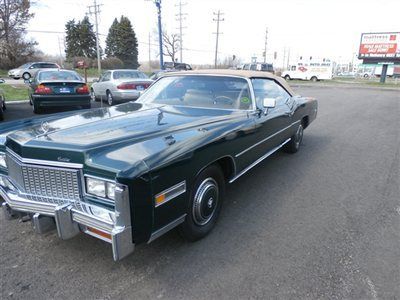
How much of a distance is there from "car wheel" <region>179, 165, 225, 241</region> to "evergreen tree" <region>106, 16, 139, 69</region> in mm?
61979

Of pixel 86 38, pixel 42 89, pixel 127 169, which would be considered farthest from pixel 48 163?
pixel 86 38

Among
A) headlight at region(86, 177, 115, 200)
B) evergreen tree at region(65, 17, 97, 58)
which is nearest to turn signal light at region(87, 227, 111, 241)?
headlight at region(86, 177, 115, 200)

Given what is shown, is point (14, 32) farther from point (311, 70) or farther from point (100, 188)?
point (100, 188)

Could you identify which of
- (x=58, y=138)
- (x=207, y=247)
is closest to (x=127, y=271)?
(x=207, y=247)

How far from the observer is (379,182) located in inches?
181

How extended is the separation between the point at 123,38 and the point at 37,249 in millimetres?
65171

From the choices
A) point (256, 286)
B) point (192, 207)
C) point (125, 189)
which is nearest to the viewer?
point (125, 189)

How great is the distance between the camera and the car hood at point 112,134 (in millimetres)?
2289

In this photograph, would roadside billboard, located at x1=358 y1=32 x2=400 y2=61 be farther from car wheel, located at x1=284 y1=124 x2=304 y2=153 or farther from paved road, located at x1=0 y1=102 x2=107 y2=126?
paved road, located at x1=0 y1=102 x2=107 y2=126

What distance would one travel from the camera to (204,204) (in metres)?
2.91

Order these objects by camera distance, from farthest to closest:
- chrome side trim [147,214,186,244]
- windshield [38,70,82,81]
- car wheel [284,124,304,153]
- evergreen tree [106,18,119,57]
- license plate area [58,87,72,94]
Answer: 1. evergreen tree [106,18,119,57]
2. windshield [38,70,82,81]
3. license plate area [58,87,72,94]
4. car wheel [284,124,304,153]
5. chrome side trim [147,214,186,244]

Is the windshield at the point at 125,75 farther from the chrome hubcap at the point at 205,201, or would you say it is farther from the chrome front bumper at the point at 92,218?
the chrome front bumper at the point at 92,218

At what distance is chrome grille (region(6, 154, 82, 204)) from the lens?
2.33 metres

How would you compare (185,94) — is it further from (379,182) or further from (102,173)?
(379,182)
